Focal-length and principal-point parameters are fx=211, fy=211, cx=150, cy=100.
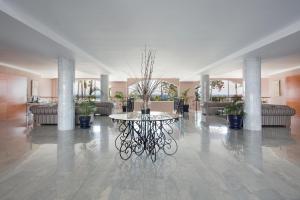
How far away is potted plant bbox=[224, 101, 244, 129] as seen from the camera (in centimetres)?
715

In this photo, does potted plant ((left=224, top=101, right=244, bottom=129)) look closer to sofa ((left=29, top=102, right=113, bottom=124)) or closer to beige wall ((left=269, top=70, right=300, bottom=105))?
sofa ((left=29, top=102, right=113, bottom=124))

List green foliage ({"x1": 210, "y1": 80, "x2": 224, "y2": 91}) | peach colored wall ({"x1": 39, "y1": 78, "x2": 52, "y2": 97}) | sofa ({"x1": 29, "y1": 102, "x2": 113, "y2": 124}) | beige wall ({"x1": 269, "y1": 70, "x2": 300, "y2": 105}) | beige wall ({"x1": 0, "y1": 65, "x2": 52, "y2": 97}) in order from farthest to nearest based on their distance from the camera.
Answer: green foliage ({"x1": 210, "y1": 80, "x2": 224, "y2": 91}) → peach colored wall ({"x1": 39, "y1": 78, "x2": 52, "y2": 97}) → beige wall ({"x1": 269, "y1": 70, "x2": 300, "y2": 105}) → beige wall ({"x1": 0, "y1": 65, "x2": 52, "y2": 97}) → sofa ({"x1": 29, "y1": 102, "x2": 113, "y2": 124})

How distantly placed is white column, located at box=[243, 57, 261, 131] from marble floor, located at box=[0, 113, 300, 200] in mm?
1611

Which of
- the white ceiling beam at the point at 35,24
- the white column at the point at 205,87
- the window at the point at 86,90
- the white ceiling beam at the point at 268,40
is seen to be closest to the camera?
the white ceiling beam at the point at 35,24

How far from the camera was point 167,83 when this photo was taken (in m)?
17.5

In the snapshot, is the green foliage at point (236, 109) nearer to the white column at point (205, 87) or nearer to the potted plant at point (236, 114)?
the potted plant at point (236, 114)

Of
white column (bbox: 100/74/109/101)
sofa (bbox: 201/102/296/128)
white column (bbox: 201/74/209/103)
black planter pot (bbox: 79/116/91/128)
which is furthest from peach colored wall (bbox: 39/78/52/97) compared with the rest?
sofa (bbox: 201/102/296/128)

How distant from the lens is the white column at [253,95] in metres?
6.91

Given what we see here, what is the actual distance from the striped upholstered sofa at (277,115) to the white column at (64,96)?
6753 mm

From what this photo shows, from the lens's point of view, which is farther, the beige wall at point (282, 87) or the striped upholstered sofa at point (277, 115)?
the beige wall at point (282, 87)

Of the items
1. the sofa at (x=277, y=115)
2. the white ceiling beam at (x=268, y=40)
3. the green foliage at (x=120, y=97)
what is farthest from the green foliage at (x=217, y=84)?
the white ceiling beam at (x=268, y=40)

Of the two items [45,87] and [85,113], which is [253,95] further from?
[45,87]

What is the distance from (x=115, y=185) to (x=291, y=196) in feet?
7.07

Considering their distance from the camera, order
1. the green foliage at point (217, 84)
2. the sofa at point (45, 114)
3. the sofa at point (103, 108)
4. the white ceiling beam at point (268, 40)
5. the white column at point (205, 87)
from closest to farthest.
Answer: the white ceiling beam at point (268, 40)
the sofa at point (45, 114)
the sofa at point (103, 108)
the white column at point (205, 87)
the green foliage at point (217, 84)
